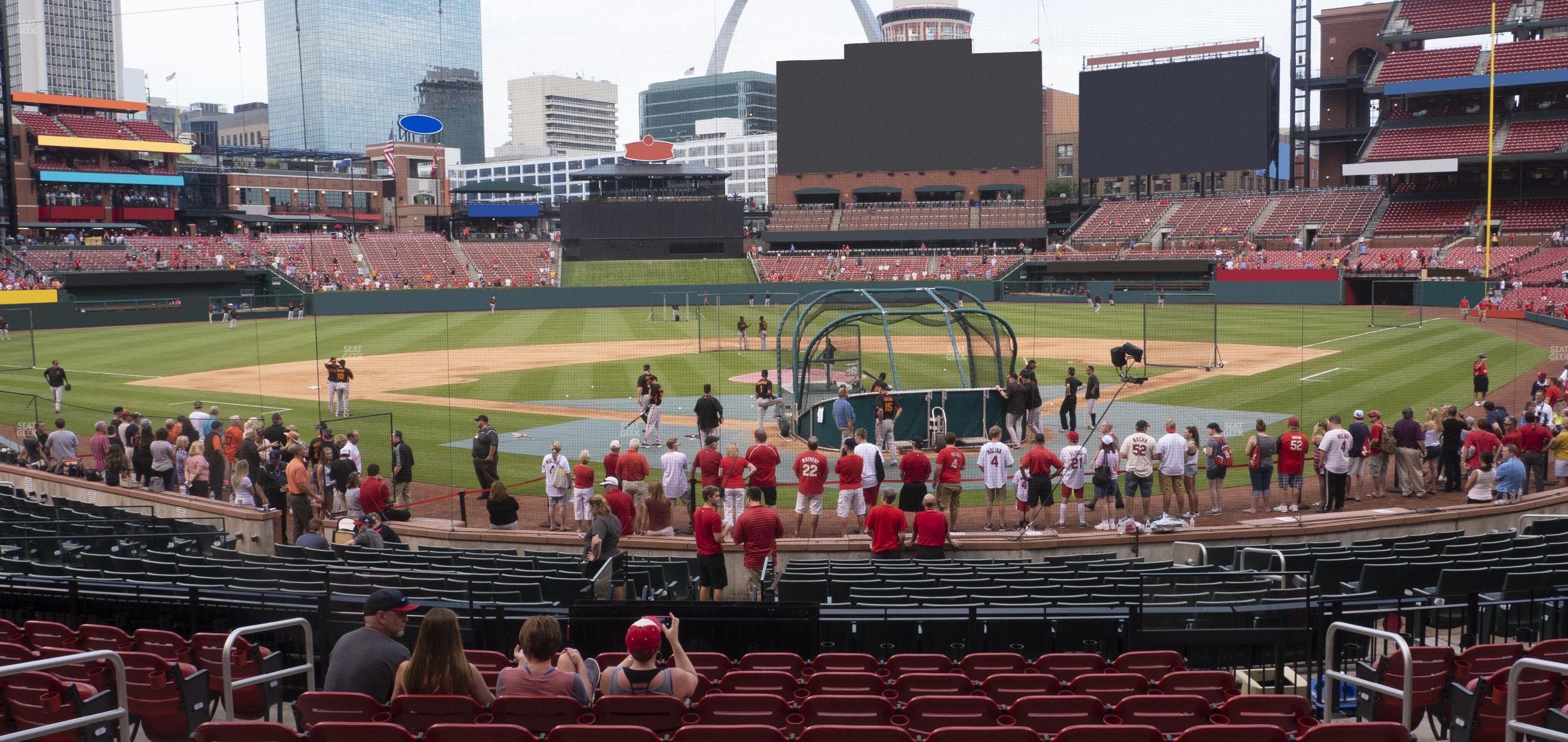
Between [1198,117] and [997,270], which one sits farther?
[1198,117]

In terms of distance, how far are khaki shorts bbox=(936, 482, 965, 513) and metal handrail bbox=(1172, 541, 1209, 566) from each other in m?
3.05

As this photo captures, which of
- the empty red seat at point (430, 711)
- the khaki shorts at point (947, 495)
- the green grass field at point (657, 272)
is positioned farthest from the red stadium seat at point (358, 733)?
the green grass field at point (657, 272)

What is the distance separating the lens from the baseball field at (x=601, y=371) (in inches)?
1009

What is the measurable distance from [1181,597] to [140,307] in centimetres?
6044

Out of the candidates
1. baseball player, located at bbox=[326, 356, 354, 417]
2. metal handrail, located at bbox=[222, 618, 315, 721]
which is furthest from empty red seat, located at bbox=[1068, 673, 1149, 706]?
baseball player, located at bbox=[326, 356, 354, 417]

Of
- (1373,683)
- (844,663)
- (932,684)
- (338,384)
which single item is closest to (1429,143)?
(338,384)

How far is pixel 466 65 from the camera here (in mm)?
157500

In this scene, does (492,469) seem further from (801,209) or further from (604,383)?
(801,209)

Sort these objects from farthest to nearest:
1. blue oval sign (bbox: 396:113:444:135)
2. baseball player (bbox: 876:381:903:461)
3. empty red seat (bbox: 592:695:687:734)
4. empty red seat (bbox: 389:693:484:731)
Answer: blue oval sign (bbox: 396:113:444:135) → baseball player (bbox: 876:381:903:461) → empty red seat (bbox: 592:695:687:734) → empty red seat (bbox: 389:693:484:731)

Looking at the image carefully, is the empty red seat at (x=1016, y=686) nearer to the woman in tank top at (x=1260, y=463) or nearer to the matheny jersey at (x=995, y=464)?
the matheny jersey at (x=995, y=464)

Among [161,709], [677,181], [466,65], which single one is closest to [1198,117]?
[677,181]

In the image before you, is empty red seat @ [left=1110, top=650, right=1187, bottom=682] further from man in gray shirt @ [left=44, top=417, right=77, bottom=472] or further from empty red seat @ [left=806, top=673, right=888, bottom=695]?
man in gray shirt @ [left=44, top=417, right=77, bottom=472]

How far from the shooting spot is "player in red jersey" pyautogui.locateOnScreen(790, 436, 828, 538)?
15.3m

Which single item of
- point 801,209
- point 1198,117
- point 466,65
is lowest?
point 801,209
